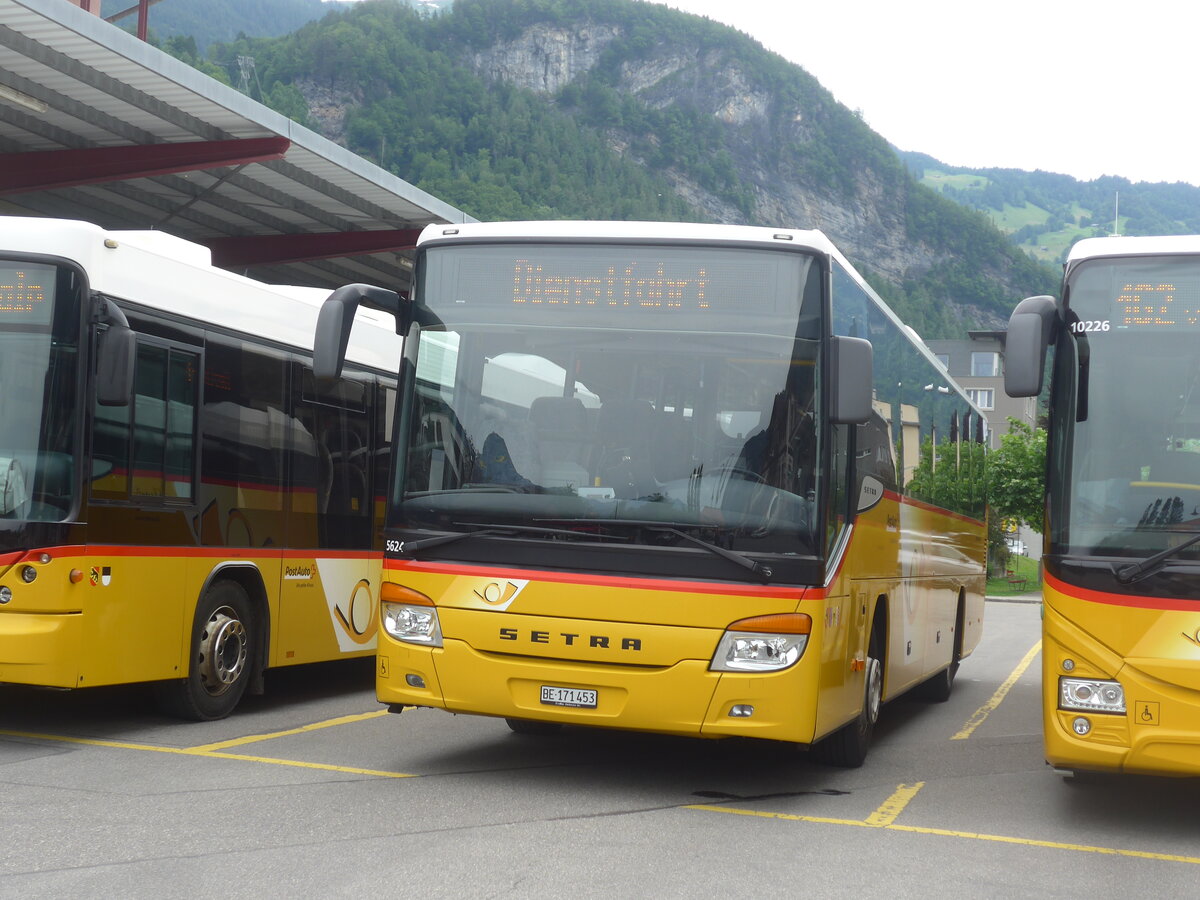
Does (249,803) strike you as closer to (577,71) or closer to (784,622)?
(784,622)

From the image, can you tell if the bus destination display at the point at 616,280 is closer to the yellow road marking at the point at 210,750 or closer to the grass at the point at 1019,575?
the yellow road marking at the point at 210,750

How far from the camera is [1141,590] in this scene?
7.04 meters

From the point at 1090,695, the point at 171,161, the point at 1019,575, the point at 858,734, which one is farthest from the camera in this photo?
the point at 1019,575

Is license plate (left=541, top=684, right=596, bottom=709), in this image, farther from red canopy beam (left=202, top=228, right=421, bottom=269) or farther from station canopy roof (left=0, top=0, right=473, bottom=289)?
red canopy beam (left=202, top=228, right=421, bottom=269)

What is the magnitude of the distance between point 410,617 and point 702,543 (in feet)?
5.46

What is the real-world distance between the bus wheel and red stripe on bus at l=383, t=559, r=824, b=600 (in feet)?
7.97

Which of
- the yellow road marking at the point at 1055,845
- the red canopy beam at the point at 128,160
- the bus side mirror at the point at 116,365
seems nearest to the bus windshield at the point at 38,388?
the bus side mirror at the point at 116,365

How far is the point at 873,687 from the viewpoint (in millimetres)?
9352

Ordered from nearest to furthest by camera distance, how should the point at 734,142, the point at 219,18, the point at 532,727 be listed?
the point at 532,727 → the point at 219,18 → the point at 734,142

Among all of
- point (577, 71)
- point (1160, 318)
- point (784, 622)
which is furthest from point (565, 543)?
point (577, 71)

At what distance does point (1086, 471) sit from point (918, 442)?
4.23m

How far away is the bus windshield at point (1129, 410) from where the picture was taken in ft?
23.3

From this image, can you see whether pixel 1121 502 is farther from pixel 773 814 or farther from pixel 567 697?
pixel 567 697

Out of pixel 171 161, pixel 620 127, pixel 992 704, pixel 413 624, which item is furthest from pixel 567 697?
pixel 620 127
